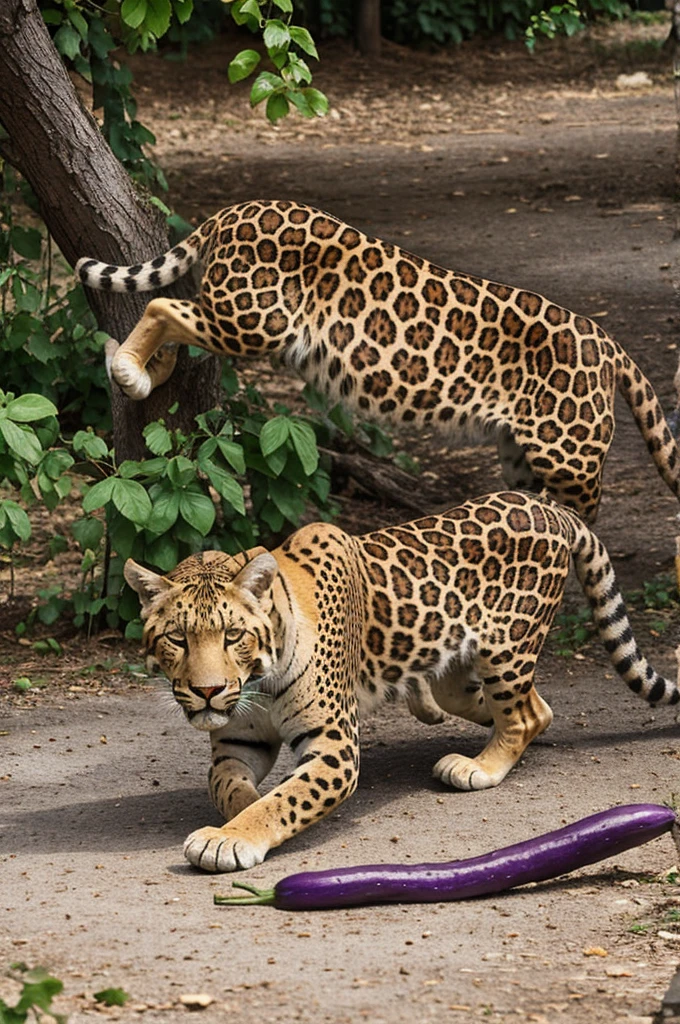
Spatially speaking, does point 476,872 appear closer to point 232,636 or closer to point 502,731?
point 232,636

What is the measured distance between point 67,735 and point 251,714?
1.56 m

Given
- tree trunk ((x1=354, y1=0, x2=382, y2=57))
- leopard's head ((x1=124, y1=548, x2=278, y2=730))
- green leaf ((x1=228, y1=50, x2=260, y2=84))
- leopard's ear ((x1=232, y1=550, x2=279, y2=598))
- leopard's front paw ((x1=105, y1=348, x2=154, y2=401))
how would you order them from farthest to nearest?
tree trunk ((x1=354, y1=0, x2=382, y2=57)) < leopard's front paw ((x1=105, y1=348, x2=154, y2=401)) < green leaf ((x1=228, y1=50, x2=260, y2=84)) < leopard's ear ((x1=232, y1=550, x2=279, y2=598)) < leopard's head ((x1=124, y1=548, x2=278, y2=730))

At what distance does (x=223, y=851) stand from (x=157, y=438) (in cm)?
277

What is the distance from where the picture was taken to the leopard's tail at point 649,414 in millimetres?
7711

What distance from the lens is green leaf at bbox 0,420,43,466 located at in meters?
6.70

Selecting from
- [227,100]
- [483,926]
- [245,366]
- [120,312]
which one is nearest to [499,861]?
[483,926]

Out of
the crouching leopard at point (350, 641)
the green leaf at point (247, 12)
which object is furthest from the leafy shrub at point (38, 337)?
the crouching leopard at point (350, 641)

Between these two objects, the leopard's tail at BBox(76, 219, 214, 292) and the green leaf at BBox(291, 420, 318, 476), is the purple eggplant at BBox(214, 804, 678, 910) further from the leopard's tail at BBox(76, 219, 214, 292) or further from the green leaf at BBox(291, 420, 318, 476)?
the leopard's tail at BBox(76, 219, 214, 292)

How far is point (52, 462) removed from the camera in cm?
745

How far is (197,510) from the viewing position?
24.6ft

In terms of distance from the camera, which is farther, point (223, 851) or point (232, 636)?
point (232, 636)

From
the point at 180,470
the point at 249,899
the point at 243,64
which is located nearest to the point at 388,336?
the point at 180,470

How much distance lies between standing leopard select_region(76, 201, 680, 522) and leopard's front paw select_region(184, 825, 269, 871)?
287 centimetres

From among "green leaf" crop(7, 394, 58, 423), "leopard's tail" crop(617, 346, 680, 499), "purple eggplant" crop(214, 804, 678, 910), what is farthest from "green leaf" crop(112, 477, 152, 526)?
"purple eggplant" crop(214, 804, 678, 910)
